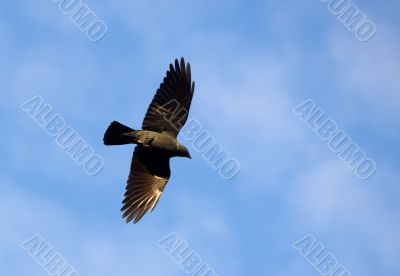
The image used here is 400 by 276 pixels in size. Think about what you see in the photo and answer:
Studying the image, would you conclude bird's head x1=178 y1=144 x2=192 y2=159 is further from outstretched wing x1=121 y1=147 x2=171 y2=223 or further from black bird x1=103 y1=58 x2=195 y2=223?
outstretched wing x1=121 y1=147 x2=171 y2=223

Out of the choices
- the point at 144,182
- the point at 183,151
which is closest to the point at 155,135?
the point at 183,151

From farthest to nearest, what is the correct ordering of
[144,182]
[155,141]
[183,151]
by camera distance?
[144,182] < [183,151] < [155,141]

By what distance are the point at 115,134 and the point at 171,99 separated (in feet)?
4.85

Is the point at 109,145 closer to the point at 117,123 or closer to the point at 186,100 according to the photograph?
the point at 117,123

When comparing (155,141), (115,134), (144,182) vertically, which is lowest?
(144,182)

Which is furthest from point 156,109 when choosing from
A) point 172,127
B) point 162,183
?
point 162,183

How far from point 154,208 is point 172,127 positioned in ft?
6.29

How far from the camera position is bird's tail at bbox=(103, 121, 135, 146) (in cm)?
1677

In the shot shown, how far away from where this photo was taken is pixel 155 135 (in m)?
17.2

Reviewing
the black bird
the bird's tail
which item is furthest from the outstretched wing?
the bird's tail

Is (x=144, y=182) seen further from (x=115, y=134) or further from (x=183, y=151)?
(x=115, y=134)

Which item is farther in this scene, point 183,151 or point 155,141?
point 183,151

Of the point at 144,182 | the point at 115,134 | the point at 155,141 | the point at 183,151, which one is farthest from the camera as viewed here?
the point at 144,182

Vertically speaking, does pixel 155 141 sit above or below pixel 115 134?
above
